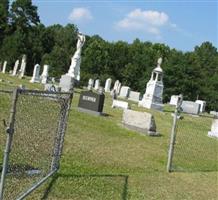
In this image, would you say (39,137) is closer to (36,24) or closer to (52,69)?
(52,69)

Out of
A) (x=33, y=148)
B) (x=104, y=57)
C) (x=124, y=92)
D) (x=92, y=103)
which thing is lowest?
(x=33, y=148)

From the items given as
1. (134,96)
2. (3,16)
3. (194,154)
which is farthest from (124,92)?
(3,16)

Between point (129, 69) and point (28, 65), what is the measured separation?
64.8 feet

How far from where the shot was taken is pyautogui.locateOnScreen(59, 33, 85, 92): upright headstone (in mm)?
30141

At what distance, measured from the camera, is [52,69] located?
74438 mm

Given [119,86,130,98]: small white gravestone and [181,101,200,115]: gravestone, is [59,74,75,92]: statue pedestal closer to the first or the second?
[181,101,200,115]: gravestone

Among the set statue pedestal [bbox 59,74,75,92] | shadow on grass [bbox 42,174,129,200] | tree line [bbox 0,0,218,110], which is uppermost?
tree line [bbox 0,0,218,110]

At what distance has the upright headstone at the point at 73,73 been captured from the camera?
30141 millimetres

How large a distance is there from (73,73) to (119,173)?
26.1 meters

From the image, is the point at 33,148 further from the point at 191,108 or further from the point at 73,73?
the point at 191,108

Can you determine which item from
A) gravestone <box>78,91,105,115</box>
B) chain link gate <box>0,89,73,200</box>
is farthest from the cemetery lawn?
gravestone <box>78,91,105,115</box>

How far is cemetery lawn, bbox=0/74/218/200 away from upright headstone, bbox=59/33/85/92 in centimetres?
1457

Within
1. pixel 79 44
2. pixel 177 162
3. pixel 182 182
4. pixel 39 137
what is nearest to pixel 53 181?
pixel 39 137

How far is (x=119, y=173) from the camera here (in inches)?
382
